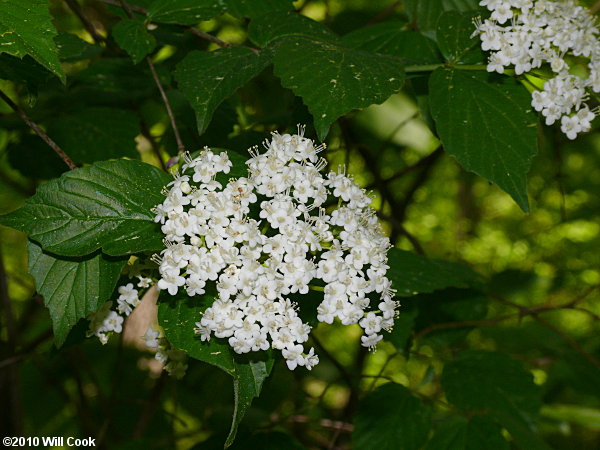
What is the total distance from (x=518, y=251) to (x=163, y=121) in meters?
1.83

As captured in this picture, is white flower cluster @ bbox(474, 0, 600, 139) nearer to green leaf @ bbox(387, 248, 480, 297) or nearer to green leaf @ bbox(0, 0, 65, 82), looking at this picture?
green leaf @ bbox(387, 248, 480, 297)

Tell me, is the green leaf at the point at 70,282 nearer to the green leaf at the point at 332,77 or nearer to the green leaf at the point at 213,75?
the green leaf at the point at 213,75

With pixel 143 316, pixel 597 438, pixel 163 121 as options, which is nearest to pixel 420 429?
pixel 143 316

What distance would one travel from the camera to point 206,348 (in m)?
0.73

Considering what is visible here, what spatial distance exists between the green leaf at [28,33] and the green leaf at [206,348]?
32 centimetres

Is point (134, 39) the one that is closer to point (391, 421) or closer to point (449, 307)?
point (391, 421)

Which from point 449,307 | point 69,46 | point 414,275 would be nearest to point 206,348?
point 414,275

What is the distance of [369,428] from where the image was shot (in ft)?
4.33

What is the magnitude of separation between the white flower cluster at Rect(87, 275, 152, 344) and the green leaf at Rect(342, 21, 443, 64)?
64 cm

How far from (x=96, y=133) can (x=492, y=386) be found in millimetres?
1137

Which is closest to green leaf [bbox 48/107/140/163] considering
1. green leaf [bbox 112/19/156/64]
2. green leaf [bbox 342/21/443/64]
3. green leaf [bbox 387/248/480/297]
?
green leaf [bbox 112/19/156/64]

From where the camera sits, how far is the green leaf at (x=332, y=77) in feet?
2.73

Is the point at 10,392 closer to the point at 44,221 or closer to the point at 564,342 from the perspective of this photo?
the point at 44,221

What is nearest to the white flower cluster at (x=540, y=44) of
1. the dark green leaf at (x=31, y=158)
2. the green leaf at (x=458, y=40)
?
the green leaf at (x=458, y=40)
